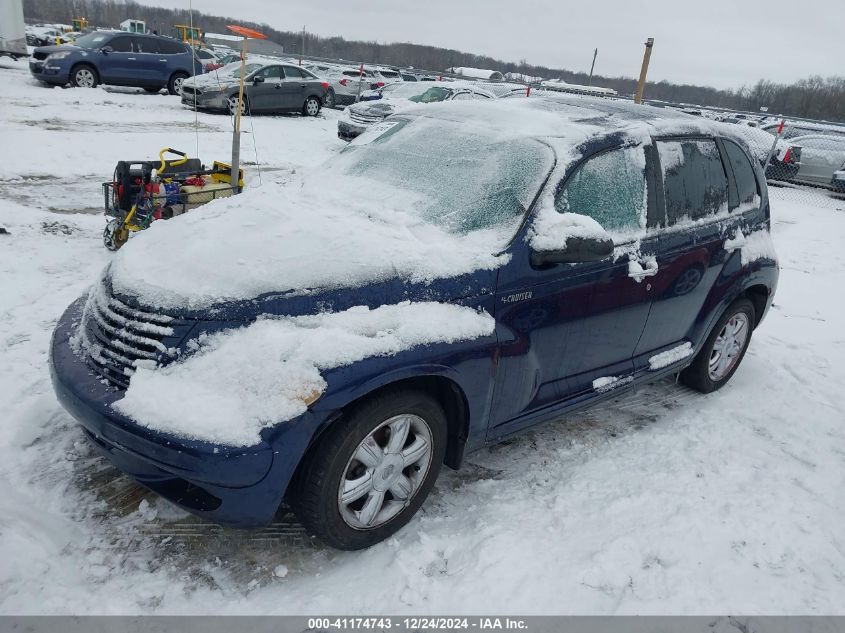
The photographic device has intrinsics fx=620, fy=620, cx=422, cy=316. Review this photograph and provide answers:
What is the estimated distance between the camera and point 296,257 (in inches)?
104

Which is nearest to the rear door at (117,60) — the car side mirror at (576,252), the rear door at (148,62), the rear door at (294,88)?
the rear door at (148,62)

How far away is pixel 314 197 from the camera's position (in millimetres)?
3393

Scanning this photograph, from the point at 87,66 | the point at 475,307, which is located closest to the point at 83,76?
the point at 87,66

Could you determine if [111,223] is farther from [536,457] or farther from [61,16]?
[61,16]

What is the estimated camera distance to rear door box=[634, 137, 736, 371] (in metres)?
3.63

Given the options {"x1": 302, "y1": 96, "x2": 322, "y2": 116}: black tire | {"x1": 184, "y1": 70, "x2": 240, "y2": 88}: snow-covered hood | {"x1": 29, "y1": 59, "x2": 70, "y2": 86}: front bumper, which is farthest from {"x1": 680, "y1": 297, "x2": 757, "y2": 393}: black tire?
{"x1": 29, "y1": 59, "x2": 70, "y2": 86}: front bumper

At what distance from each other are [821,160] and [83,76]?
65.9 feet

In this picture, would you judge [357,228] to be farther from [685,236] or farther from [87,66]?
[87,66]

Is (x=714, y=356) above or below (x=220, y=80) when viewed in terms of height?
below

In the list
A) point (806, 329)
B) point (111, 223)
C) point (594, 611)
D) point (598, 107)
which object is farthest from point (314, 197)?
point (806, 329)

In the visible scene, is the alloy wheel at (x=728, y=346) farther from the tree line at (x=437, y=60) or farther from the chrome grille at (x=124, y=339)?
the tree line at (x=437, y=60)

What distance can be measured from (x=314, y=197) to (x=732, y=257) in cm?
278

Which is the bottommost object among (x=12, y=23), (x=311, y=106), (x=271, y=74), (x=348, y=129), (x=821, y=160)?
(x=348, y=129)

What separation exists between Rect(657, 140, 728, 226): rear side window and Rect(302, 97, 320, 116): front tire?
1637 centimetres
